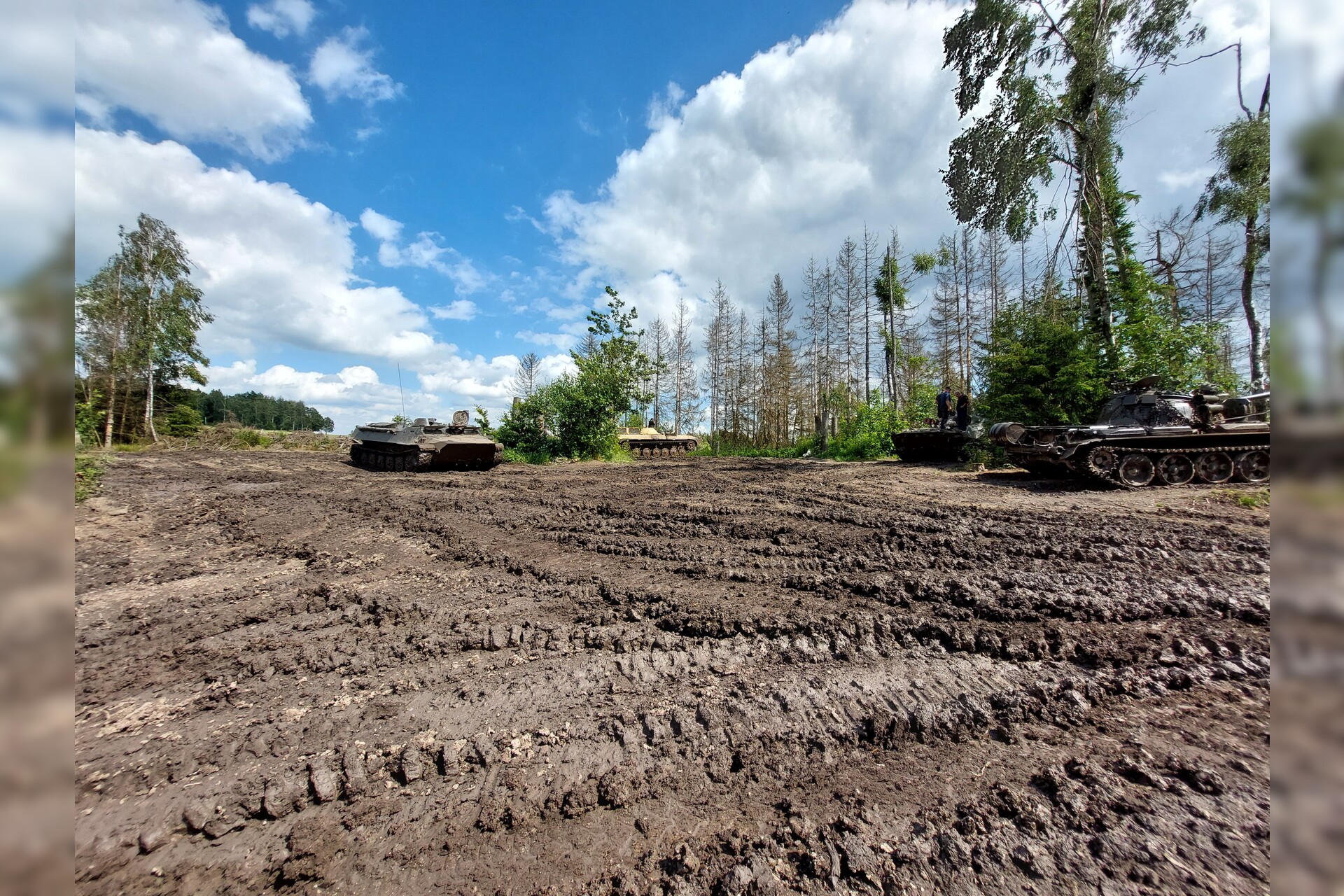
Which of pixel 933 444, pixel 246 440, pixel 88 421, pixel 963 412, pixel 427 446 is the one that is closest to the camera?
pixel 88 421

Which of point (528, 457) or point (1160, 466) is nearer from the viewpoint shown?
point (1160, 466)

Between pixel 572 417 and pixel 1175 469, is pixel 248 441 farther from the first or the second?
pixel 1175 469

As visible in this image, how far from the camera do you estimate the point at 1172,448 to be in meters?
8.56

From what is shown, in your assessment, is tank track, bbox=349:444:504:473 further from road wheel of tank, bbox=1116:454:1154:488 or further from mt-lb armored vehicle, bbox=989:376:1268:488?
road wheel of tank, bbox=1116:454:1154:488

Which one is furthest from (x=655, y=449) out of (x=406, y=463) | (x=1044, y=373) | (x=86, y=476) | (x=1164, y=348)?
(x=86, y=476)

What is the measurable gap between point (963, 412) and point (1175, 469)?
17.6 feet

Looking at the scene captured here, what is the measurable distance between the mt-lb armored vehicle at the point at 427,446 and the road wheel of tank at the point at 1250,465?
15.8m

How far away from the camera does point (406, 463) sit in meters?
13.8

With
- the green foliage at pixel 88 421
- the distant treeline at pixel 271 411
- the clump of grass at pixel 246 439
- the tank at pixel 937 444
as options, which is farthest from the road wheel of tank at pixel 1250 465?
the distant treeline at pixel 271 411

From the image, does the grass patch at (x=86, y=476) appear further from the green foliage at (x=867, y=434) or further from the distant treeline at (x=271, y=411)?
the distant treeline at (x=271, y=411)

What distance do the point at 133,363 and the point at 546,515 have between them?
21.7 m

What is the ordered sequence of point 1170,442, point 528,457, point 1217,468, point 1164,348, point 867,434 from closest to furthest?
point 1170,442 → point 1217,468 → point 1164,348 → point 867,434 → point 528,457

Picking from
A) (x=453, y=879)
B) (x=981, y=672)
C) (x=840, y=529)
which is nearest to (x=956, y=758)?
(x=981, y=672)
